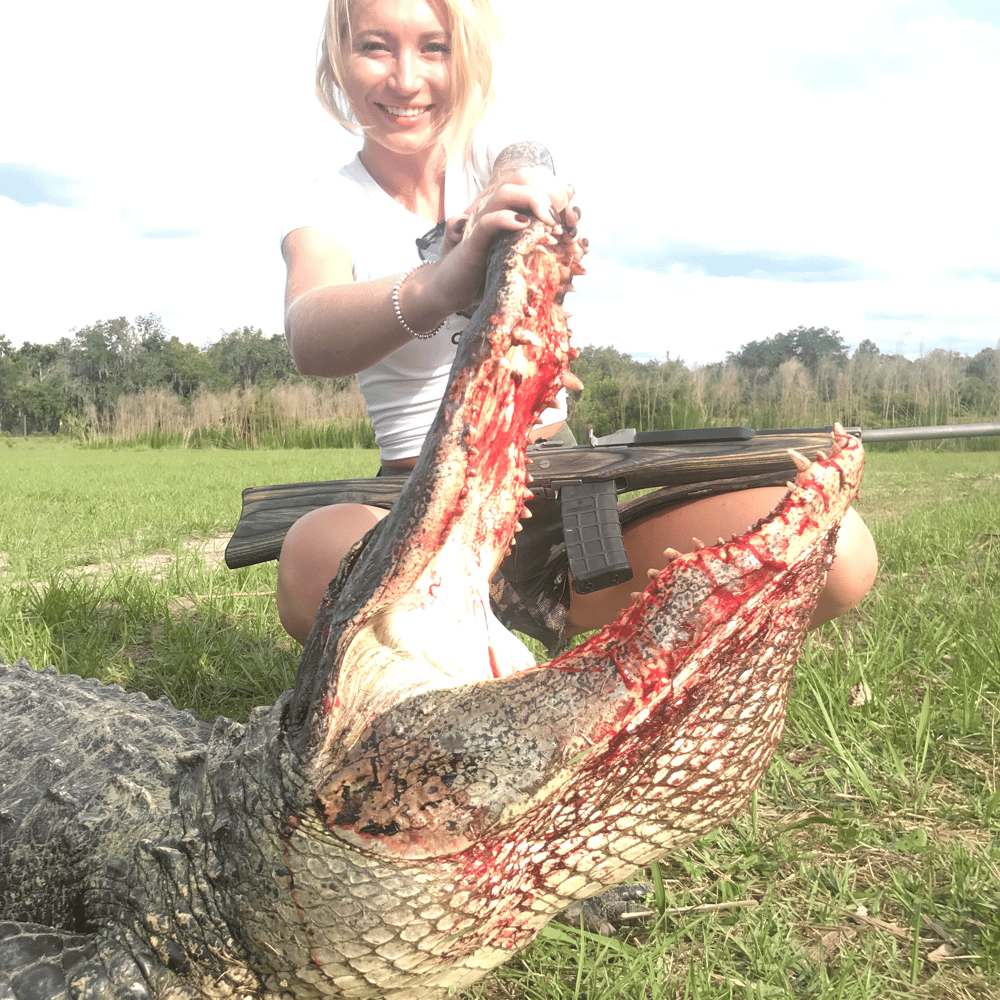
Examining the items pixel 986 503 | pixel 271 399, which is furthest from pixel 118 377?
pixel 986 503

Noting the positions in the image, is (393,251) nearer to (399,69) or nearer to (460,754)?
(399,69)

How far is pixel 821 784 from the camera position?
6.43 ft

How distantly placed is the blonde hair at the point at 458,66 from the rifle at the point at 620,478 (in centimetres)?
86

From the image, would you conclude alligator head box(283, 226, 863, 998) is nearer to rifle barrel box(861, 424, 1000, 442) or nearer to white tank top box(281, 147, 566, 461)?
white tank top box(281, 147, 566, 461)

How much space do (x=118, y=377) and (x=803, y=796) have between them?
54.3m

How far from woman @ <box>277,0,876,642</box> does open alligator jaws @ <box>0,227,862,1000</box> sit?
1.74ft

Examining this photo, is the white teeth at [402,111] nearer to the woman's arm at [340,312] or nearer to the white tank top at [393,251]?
the white tank top at [393,251]

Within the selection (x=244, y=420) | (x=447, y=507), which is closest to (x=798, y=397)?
(x=447, y=507)

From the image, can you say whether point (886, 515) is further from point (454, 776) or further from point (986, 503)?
point (454, 776)

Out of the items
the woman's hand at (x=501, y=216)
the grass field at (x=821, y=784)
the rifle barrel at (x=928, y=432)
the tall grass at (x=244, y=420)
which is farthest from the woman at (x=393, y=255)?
the tall grass at (x=244, y=420)

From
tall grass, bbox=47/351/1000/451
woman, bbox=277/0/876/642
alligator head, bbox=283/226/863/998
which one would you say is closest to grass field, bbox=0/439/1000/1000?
woman, bbox=277/0/876/642

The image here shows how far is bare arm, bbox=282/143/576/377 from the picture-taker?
0.96 metres

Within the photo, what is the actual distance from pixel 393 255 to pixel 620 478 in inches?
32.8

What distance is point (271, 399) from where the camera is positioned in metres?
22.2
